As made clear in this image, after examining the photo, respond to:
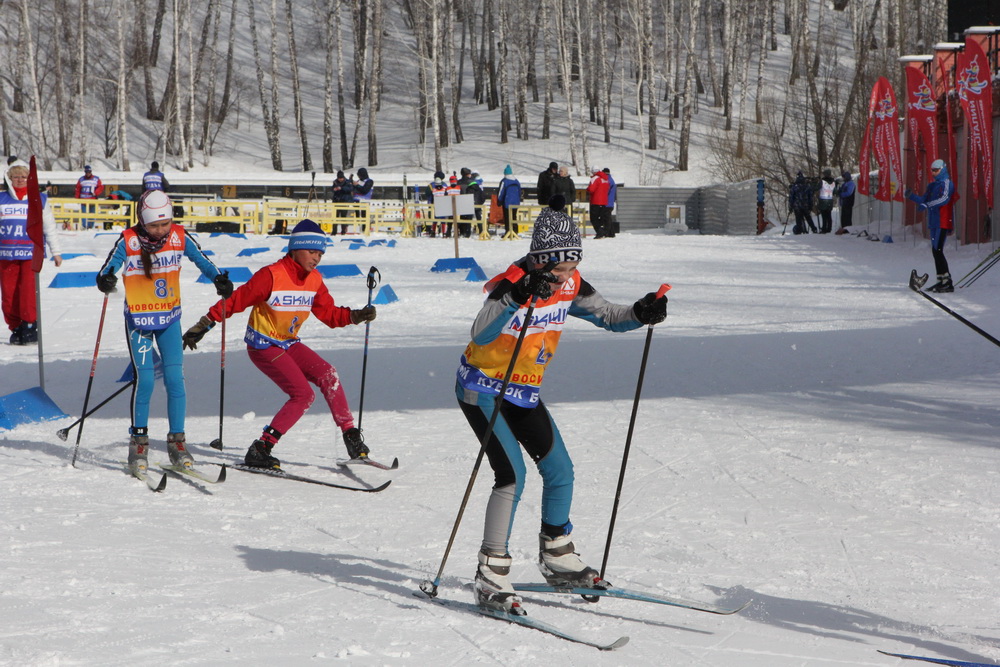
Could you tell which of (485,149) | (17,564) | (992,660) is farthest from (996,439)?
(485,149)

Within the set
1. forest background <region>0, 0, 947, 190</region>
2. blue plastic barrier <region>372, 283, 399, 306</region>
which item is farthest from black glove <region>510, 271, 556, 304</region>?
forest background <region>0, 0, 947, 190</region>

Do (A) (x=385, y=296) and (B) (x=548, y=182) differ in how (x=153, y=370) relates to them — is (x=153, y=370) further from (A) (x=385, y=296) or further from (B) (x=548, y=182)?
(B) (x=548, y=182)

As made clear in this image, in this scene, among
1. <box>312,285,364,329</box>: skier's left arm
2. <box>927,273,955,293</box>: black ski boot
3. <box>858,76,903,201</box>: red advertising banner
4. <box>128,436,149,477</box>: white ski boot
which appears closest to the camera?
<box>128,436,149,477</box>: white ski boot

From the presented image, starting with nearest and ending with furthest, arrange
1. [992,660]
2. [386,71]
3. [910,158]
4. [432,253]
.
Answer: [992,660] → [432,253] → [910,158] → [386,71]

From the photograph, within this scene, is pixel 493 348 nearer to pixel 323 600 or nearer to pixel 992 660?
pixel 323 600

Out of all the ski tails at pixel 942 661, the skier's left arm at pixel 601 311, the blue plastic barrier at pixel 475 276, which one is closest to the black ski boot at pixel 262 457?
the skier's left arm at pixel 601 311

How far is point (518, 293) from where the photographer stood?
11.1 ft

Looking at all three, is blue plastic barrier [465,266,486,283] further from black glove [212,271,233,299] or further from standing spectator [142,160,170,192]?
black glove [212,271,233,299]

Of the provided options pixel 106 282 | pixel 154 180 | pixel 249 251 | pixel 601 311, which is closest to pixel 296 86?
pixel 249 251

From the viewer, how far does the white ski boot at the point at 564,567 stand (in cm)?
379

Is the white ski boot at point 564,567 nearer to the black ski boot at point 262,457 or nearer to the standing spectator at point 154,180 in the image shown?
the black ski boot at point 262,457

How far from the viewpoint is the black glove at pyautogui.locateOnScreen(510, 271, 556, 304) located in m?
3.32

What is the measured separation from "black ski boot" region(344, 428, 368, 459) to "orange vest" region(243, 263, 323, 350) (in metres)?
0.65

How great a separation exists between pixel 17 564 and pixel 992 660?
139 inches
